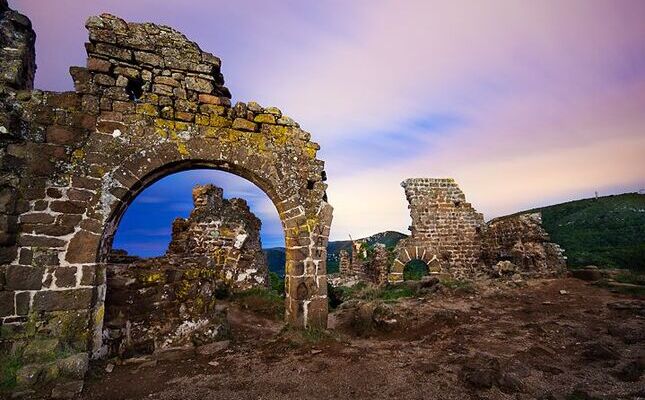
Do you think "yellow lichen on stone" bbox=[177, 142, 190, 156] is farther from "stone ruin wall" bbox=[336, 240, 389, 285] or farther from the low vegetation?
"stone ruin wall" bbox=[336, 240, 389, 285]

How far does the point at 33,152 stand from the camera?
4172mm

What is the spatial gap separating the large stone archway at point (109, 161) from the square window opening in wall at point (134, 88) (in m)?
0.02

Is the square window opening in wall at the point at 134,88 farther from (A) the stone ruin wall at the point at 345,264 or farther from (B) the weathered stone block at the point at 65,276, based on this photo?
(A) the stone ruin wall at the point at 345,264

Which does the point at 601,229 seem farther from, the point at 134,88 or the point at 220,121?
the point at 134,88

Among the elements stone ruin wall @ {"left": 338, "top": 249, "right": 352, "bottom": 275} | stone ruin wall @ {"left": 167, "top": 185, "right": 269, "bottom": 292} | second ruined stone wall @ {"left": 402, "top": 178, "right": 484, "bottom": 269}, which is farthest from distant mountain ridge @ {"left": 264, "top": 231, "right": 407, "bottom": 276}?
stone ruin wall @ {"left": 167, "top": 185, "right": 269, "bottom": 292}

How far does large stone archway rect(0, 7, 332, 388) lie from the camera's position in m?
3.97

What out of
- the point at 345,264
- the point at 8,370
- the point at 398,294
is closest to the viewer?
the point at 8,370

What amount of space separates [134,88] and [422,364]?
6.10 m

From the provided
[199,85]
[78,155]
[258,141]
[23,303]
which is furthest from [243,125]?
[23,303]

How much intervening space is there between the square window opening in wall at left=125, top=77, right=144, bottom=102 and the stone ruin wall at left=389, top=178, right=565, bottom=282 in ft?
38.9

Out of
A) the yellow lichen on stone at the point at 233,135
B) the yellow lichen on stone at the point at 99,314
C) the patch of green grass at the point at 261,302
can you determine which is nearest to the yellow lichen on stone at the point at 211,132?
the yellow lichen on stone at the point at 233,135

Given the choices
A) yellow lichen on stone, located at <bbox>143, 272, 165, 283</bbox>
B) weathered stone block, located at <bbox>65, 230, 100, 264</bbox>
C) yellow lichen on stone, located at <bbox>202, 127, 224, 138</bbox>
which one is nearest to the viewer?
weathered stone block, located at <bbox>65, 230, 100, 264</bbox>

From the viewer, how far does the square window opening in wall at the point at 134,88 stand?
4869 millimetres

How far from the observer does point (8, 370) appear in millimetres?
3398
